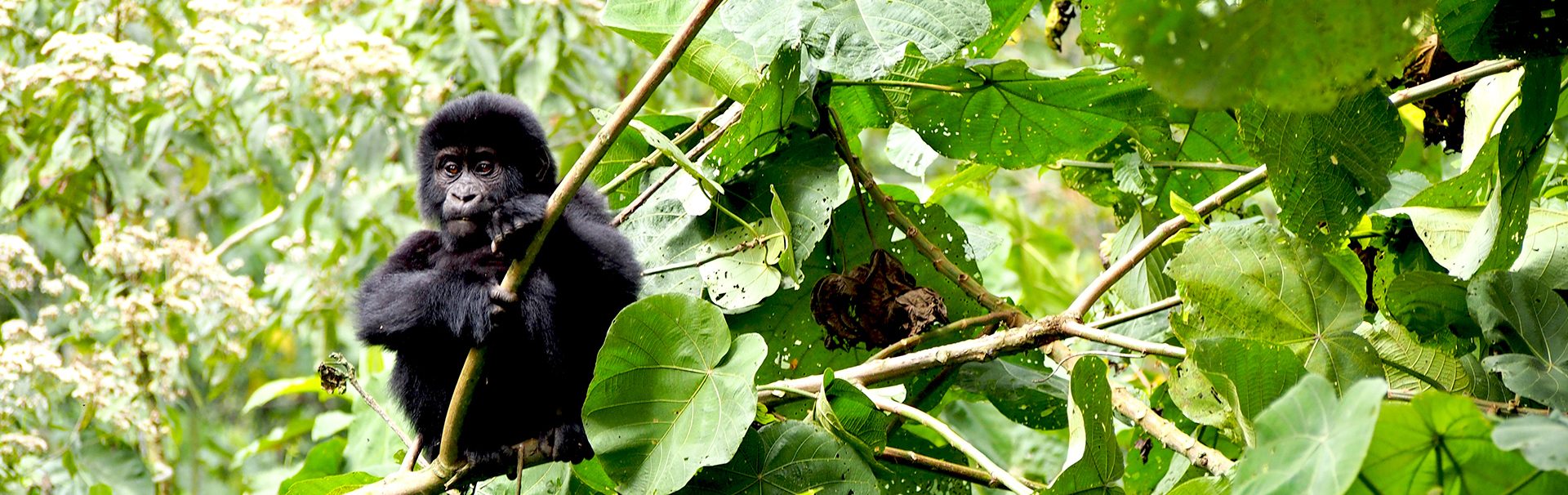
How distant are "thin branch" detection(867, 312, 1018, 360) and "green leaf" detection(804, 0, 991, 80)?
49 cm

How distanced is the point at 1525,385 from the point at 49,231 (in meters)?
6.19

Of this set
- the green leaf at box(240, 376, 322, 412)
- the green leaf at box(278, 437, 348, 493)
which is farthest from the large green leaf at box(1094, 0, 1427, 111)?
the green leaf at box(240, 376, 322, 412)

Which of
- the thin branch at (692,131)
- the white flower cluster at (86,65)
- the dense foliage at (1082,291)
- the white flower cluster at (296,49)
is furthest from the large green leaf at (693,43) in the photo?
the white flower cluster at (86,65)

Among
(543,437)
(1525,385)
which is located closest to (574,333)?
(543,437)

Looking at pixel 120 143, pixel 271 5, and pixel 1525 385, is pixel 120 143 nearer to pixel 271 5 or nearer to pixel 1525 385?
pixel 271 5

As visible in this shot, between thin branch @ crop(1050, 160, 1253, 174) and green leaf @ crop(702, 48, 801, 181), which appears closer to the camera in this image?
green leaf @ crop(702, 48, 801, 181)

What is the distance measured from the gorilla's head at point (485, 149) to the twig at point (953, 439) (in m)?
1.08

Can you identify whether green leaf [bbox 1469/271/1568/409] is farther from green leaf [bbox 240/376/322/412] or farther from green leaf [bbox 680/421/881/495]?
green leaf [bbox 240/376/322/412]

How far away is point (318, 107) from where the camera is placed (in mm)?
4855

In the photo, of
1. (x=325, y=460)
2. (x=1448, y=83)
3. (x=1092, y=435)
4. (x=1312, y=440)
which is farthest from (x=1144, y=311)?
(x=325, y=460)

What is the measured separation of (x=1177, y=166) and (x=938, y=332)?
0.70 metres

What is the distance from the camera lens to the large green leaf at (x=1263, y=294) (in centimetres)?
185

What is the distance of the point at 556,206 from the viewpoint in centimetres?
183

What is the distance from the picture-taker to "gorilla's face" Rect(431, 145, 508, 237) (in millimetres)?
2551
